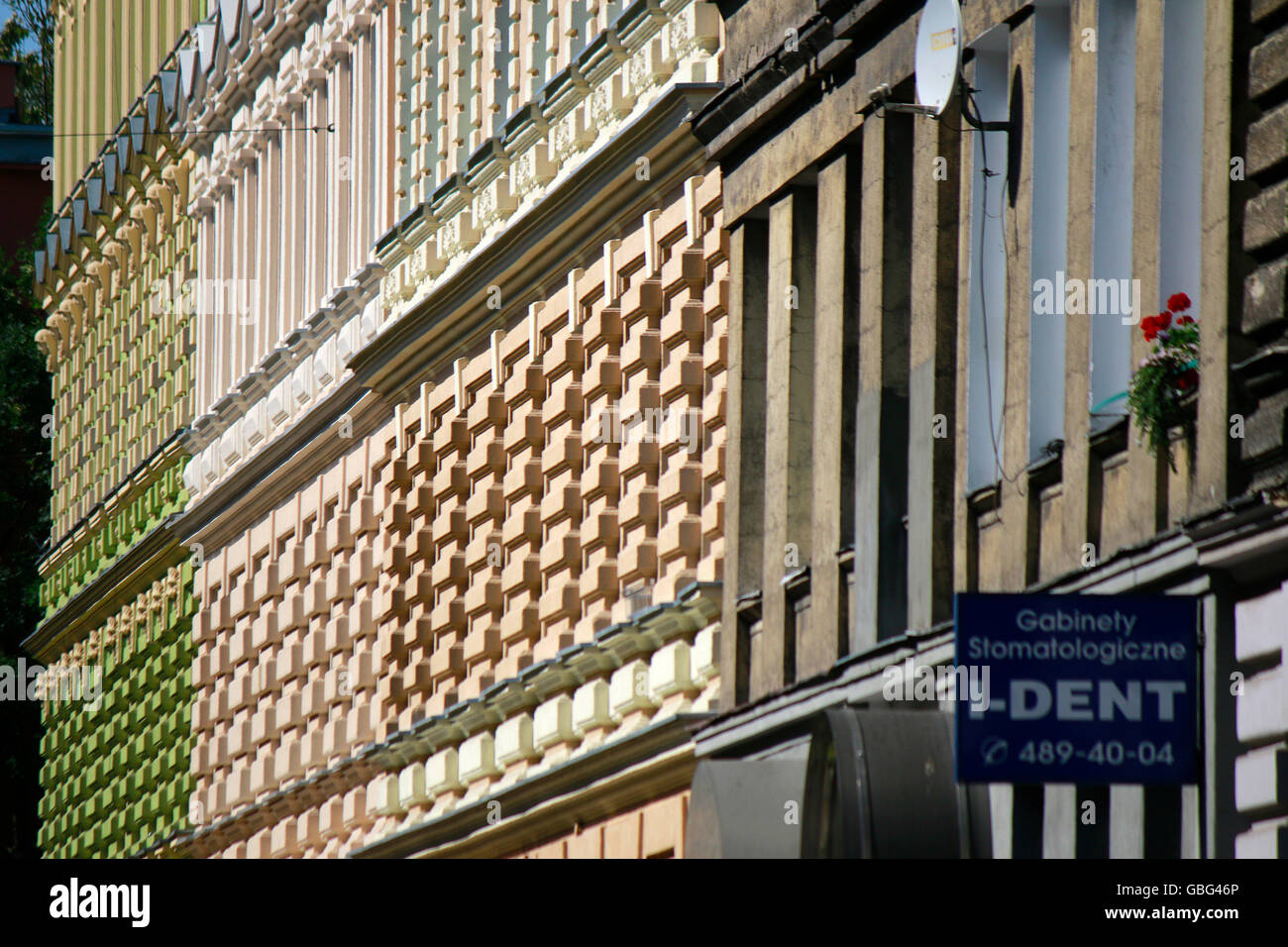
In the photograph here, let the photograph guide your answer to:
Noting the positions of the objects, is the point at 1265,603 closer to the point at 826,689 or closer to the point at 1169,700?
the point at 1169,700

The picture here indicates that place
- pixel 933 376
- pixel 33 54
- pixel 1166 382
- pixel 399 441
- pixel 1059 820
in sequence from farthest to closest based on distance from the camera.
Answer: pixel 33 54, pixel 399 441, pixel 933 376, pixel 1059 820, pixel 1166 382

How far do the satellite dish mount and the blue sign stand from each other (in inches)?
175

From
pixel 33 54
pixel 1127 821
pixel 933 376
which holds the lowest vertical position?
pixel 1127 821

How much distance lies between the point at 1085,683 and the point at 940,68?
17.5 feet

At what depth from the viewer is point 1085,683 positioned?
50.1 ft

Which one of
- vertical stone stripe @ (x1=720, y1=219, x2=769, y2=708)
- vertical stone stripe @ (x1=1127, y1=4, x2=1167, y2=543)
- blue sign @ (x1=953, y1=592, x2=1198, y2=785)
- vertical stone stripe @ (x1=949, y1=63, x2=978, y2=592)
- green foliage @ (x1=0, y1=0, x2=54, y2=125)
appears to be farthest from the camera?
green foliage @ (x1=0, y1=0, x2=54, y2=125)

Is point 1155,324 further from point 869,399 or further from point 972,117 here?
point 869,399

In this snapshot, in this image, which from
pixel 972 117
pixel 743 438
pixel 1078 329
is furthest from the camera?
pixel 743 438

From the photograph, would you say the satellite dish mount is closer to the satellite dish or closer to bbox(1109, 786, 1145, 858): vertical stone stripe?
the satellite dish

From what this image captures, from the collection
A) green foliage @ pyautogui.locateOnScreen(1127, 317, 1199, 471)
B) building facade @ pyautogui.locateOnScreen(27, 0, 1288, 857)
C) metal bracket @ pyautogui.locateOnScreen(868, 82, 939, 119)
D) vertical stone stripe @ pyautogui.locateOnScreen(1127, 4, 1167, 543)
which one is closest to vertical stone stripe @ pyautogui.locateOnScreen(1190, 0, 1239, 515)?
building facade @ pyautogui.locateOnScreen(27, 0, 1288, 857)

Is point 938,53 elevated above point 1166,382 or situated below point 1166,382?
above

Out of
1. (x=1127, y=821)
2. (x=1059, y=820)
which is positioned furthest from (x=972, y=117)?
(x=1127, y=821)

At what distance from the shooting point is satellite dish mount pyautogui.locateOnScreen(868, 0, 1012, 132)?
19.0m
